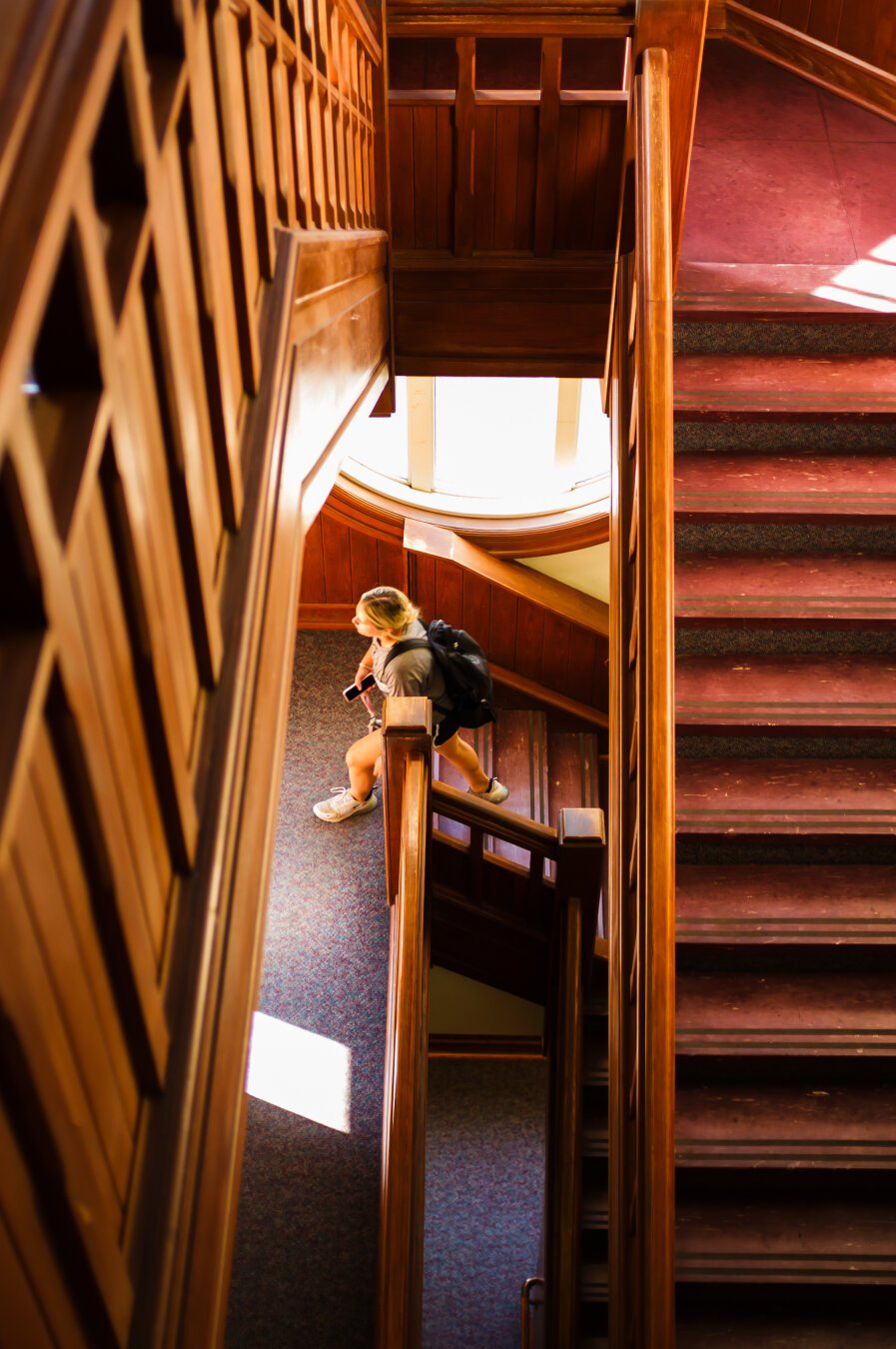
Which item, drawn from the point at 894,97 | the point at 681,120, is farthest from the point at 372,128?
the point at 894,97

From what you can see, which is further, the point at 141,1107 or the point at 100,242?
the point at 141,1107

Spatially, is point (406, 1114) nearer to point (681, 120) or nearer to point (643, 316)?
point (643, 316)

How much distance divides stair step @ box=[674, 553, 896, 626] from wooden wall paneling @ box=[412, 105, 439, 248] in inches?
59.9

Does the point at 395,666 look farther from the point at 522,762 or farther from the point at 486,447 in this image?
the point at 486,447

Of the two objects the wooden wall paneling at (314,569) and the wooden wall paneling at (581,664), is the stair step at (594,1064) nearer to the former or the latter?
the wooden wall paneling at (581,664)

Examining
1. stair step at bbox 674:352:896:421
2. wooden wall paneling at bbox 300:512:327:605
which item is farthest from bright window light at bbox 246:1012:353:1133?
stair step at bbox 674:352:896:421

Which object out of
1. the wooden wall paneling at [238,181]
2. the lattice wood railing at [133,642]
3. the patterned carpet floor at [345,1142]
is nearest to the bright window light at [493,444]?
the patterned carpet floor at [345,1142]

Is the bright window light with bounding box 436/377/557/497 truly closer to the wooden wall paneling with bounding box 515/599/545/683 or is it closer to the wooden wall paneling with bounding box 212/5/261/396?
the wooden wall paneling with bounding box 515/599/545/683

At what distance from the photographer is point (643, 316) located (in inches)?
112

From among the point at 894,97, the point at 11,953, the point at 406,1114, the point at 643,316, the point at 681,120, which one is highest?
the point at 894,97

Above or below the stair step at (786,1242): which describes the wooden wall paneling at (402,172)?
above

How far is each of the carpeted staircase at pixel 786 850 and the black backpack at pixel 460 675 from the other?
144 cm

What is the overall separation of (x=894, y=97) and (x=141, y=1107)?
16.5 feet

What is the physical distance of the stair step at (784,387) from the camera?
3.47 m
